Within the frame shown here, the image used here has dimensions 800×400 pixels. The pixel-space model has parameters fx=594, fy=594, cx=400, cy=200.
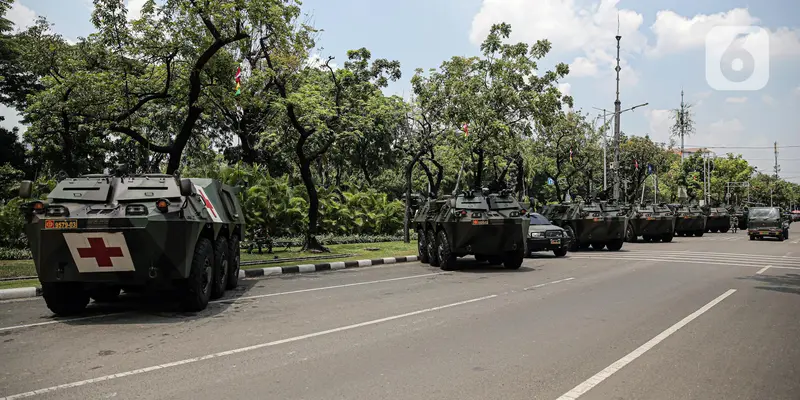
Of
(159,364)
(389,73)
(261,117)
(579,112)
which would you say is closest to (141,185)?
(159,364)

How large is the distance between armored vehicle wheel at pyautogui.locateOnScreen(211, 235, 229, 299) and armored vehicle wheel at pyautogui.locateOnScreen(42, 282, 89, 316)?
1.93 meters

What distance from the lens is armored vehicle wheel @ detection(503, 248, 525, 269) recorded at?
14.8m

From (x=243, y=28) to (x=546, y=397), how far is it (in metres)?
12.7

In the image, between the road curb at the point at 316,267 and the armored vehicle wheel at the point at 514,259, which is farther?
the armored vehicle wheel at the point at 514,259

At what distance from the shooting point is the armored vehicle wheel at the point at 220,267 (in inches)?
380

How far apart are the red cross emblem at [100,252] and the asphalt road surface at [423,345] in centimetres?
81

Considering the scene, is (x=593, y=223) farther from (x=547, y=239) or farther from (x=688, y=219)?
(x=688, y=219)

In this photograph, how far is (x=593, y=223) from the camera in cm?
2186

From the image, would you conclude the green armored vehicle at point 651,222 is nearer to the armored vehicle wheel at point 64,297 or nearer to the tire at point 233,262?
the tire at point 233,262

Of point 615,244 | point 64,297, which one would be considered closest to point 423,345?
point 64,297

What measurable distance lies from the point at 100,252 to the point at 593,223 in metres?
17.9

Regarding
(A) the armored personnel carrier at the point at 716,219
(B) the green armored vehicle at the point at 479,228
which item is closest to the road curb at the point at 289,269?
(B) the green armored vehicle at the point at 479,228

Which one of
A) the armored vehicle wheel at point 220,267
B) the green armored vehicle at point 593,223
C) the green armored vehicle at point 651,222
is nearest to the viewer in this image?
the armored vehicle wheel at point 220,267

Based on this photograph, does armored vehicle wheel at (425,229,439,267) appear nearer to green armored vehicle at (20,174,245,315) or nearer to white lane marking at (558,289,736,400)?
green armored vehicle at (20,174,245,315)
